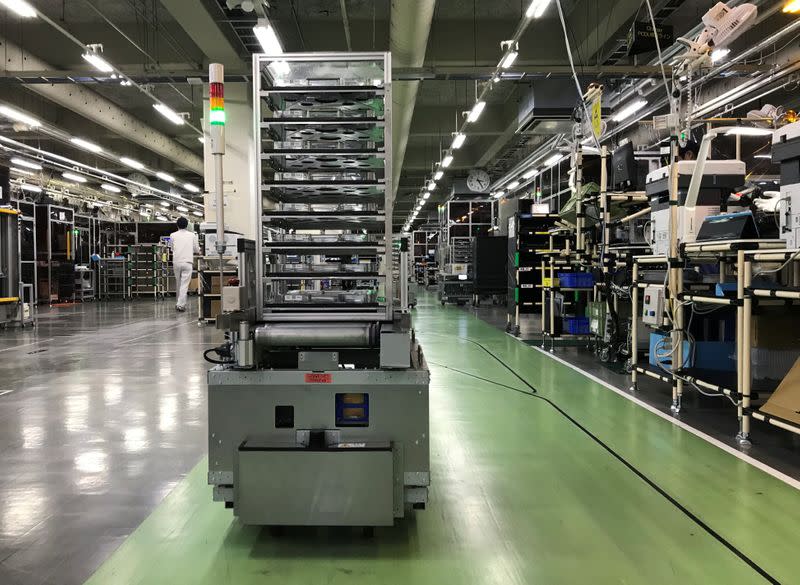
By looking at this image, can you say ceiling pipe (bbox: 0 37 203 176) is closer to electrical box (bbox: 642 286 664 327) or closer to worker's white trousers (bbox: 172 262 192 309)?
worker's white trousers (bbox: 172 262 192 309)

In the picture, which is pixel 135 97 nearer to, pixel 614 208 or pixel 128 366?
pixel 128 366

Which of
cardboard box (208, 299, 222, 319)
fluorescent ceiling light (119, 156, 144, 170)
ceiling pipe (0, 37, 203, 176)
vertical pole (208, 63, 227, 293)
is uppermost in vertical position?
ceiling pipe (0, 37, 203, 176)

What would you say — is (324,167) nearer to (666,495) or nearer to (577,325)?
(666,495)

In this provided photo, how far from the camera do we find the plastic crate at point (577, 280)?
656cm

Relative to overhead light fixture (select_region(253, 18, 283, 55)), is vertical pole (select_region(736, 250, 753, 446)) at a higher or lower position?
lower

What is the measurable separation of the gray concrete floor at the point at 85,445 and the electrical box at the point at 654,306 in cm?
334

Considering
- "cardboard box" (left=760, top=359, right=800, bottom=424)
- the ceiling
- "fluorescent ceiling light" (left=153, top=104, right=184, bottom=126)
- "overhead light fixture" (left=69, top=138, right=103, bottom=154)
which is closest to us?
"cardboard box" (left=760, top=359, right=800, bottom=424)

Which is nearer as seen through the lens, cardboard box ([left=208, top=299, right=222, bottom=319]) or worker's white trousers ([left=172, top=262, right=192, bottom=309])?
cardboard box ([left=208, top=299, right=222, bottom=319])

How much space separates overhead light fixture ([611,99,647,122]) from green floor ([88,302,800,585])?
7208 millimetres

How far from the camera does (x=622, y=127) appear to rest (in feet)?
34.2

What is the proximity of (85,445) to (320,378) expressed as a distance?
215 cm

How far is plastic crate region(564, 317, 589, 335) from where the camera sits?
675 cm

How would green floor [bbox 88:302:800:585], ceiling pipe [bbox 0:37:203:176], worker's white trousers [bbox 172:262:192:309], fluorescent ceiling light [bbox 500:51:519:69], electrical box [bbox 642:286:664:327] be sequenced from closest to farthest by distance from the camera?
green floor [bbox 88:302:800:585] < electrical box [bbox 642:286:664:327] < fluorescent ceiling light [bbox 500:51:519:69] < ceiling pipe [bbox 0:37:203:176] < worker's white trousers [bbox 172:262:192:309]

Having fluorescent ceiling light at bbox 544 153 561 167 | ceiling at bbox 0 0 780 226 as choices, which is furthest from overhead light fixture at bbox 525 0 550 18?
ceiling at bbox 0 0 780 226
